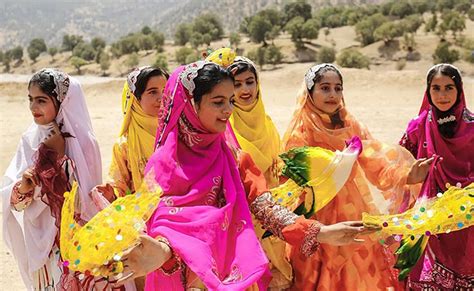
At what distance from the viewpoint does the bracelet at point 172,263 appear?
2457 millimetres

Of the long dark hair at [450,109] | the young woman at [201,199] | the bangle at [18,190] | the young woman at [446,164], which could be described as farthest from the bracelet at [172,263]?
the long dark hair at [450,109]

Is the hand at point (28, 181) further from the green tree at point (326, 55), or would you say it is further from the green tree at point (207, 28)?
the green tree at point (207, 28)

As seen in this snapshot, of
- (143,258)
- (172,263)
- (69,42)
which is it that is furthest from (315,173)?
(69,42)

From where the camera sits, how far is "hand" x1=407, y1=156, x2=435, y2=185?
11.5 feet

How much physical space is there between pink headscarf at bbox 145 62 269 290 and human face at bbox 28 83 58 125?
3.21 ft

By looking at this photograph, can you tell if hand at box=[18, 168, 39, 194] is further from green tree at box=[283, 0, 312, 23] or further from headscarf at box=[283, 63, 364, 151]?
green tree at box=[283, 0, 312, 23]

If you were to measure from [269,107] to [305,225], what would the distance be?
45.6 ft

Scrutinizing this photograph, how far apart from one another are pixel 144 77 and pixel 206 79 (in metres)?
1.43

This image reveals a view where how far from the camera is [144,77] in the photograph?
3947 millimetres

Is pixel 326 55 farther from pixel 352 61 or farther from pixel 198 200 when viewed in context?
pixel 198 200

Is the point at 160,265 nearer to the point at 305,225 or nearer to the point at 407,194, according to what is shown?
the point at 305,225

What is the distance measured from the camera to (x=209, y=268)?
96.3 inches

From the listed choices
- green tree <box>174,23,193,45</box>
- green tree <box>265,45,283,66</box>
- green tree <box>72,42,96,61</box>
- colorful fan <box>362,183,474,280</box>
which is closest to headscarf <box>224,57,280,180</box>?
colorful fan <box>362,183,474,280</box>

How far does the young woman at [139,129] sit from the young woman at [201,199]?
1.17 meters
